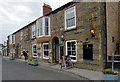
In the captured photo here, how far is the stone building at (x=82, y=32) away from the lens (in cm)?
709

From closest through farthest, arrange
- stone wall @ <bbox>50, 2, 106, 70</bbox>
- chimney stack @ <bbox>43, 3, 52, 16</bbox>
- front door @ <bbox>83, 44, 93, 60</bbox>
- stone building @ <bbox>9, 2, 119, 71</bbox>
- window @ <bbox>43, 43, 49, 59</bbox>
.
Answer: stone wall @ <bbox>50, 2, 106, 70</bbox> < stone building @ <bbox>9, 2, 119, 71</bbox> < front door @ <bbox>83, 44, 93, 60</bbox> < window @ <bbox>43, 43, 49, 59</bbox> < chimney stack @ <bbox>43, 3, 52, 16</bbox>

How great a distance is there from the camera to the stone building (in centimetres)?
709

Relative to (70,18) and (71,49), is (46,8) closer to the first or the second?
(70,18)

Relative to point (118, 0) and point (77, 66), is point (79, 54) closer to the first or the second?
point (77, 66)

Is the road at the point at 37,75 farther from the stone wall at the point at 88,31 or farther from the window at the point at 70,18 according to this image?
the window at the point at 70,18

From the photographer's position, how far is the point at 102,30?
707 cm

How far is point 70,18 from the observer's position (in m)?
9.23

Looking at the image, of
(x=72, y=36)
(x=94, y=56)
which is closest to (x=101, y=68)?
(x=94, y=56)

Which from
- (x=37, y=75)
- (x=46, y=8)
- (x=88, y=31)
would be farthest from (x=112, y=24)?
(x=46, y=8)

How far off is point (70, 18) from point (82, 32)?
2093 millimetres

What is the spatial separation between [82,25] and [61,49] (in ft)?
11.4

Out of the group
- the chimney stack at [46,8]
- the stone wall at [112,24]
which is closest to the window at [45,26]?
the chimney stack at [46,8]

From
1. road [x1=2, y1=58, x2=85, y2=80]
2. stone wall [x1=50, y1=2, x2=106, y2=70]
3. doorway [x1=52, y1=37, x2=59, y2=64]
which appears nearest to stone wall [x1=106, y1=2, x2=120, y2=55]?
stone wall [x1=50, y1=2, x2=106, y2=70]

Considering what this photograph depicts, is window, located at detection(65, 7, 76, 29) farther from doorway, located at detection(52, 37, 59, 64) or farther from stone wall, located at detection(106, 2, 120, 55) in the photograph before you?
stone wall, located at detection(106, 2, 120, 55)
